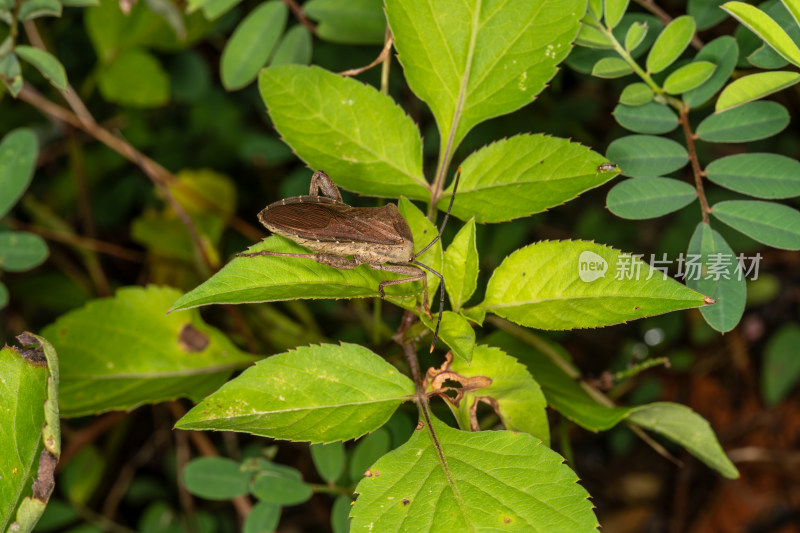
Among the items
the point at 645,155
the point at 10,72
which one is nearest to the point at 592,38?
the point at 645,155

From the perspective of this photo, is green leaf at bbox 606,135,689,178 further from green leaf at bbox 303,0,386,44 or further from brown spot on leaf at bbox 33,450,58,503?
brown spot on leaf at bbox 33,450,58,503

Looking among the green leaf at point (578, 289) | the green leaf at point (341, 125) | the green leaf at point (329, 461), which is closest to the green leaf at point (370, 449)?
the green leaf at point (329, 461)

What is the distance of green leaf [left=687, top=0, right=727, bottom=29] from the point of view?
111 inches

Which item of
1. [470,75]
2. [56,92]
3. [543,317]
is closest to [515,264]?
[543,317]

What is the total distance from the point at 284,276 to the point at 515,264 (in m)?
0.76

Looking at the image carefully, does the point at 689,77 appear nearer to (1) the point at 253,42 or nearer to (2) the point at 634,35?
(2) the point at 634,35

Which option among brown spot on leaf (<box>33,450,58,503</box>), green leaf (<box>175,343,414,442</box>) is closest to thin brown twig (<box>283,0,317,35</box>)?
green leaf (<box>175,343,414,442</box>)

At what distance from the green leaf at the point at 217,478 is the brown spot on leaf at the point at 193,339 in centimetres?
62

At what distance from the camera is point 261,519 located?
300 cm

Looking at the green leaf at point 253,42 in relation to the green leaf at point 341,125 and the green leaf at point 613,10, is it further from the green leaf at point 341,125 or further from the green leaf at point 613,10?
the green leaf at point 613,10

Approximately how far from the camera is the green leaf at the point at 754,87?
217 cm

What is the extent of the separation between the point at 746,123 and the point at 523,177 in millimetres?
983

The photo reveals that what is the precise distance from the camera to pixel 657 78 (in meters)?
2.83

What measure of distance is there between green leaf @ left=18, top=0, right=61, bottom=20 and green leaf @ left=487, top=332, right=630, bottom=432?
226cm
